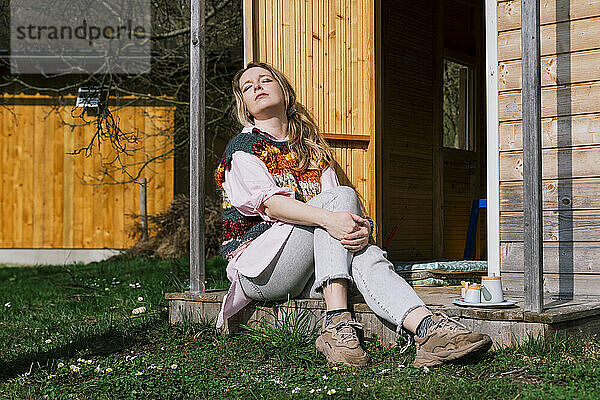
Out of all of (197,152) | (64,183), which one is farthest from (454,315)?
(64,183)

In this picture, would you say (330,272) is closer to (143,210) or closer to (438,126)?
(438,126)

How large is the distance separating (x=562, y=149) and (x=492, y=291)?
31.1 inches

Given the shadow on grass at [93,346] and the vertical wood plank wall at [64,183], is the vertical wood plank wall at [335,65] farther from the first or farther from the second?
the vertical wood plank wall at [64,183]

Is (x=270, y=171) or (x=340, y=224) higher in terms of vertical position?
(x=270, y=171)

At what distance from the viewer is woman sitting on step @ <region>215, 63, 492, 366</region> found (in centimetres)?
287

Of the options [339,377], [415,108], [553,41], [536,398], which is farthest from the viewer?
[415,108]

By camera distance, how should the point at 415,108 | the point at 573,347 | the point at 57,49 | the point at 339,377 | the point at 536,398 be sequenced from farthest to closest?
the point at 57,49 → the point at 415,108 → the point at 573,347 → the point at 339,377 → the point at 536,398

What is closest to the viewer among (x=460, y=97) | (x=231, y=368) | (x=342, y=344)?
(x=342, y=344)

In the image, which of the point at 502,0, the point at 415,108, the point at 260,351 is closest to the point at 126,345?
the point at 260,351

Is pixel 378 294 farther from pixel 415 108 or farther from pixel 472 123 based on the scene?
pixel 472 123

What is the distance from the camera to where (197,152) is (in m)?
3.85

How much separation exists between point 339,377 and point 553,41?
1.83m

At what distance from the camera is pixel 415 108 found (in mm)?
5992

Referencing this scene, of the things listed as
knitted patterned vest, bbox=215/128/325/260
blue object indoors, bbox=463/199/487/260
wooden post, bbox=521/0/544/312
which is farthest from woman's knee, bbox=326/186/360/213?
blue object indoors, bbox=463/199/487/260
